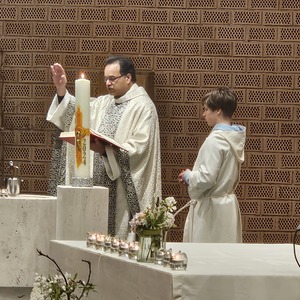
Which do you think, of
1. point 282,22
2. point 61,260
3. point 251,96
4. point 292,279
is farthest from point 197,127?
point 292,279

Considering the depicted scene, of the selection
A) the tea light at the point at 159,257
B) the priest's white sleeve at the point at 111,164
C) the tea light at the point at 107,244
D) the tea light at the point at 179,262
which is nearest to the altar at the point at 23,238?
A: the priest's white sleeve at the point at 111,164

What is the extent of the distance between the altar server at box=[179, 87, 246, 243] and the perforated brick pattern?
1943 millimetres

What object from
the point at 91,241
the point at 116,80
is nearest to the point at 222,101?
the point at 116,80

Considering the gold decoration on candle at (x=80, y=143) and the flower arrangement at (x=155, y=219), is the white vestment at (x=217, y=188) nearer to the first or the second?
the gold decoration on candle at (x=80, y=143)

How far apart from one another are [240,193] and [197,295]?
214 inches

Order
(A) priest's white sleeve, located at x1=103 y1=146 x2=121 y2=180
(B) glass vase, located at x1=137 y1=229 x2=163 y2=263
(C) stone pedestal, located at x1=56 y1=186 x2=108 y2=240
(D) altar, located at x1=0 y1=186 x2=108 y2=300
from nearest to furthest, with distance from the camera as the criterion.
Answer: (B) glass vase, located at x1=137 y1=229 x2=163 y2=263
(C) stone pedestal, located at x1=56 y1=186 x2=108 y2=240
(D) altar, located at x1=0 y1=186 x2=108 y2=300
(A) priest's white sleeve, located at x1=103 y1=146 x2=121 y2=180

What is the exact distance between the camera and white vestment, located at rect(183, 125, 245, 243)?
6371 mm

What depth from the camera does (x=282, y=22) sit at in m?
8.57

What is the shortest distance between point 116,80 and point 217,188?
3.51ft

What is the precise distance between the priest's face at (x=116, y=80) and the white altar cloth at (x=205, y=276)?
9.57 ft

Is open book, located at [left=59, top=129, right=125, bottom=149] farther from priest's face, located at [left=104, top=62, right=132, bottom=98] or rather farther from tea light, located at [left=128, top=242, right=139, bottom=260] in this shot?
tea light, located at [left=128, top=242, right=139, bottom=260]

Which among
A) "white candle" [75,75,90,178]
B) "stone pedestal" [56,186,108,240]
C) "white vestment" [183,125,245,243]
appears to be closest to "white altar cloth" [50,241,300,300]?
"stone pedestal" [56,186,108,240]

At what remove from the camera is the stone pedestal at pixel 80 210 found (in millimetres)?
5191

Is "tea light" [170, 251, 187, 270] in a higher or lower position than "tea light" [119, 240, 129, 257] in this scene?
higher
